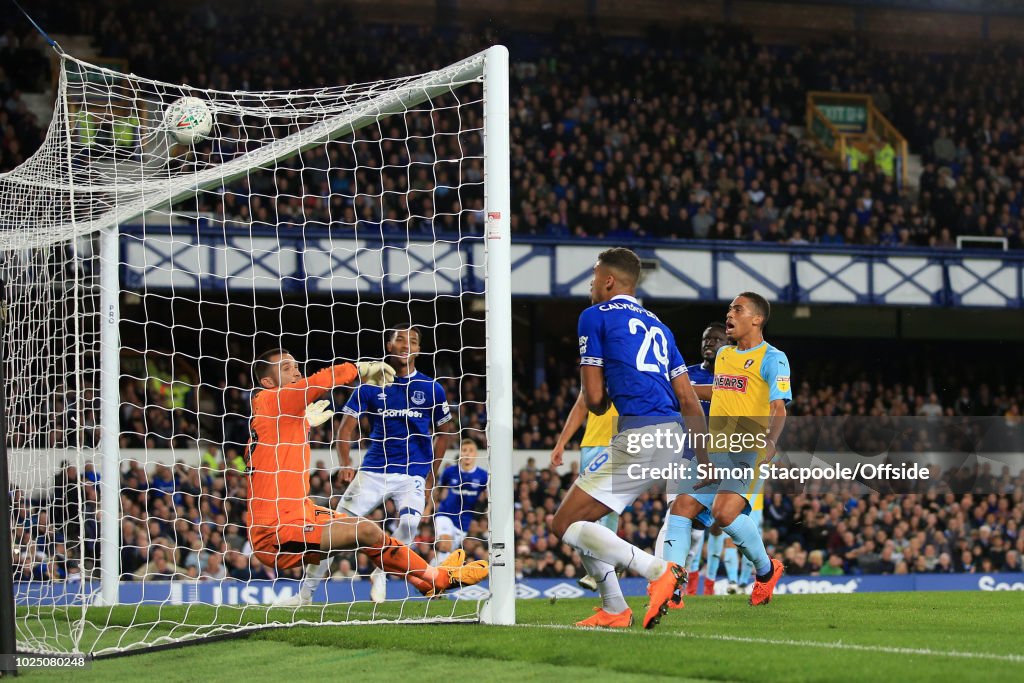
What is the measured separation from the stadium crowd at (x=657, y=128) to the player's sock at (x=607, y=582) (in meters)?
12.9

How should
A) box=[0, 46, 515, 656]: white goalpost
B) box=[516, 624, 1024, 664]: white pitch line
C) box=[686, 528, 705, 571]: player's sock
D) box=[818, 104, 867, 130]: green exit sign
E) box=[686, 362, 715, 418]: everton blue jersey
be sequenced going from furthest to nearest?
box=[818, 104, 867, 130]: green exit sign < box=[686, 528, 705, 571]: player's sock < box=[686, 362, 715, 418]: everton blue jersey < box=[0, 46, 515, 656]: white goalpost < box=[516, 624, 1024, 664]: white pitch line

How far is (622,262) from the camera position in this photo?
7121 millimetres

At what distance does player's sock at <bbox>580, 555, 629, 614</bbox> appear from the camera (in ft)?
22.6

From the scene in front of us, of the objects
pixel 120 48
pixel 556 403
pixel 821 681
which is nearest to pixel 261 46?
pixel 120 48

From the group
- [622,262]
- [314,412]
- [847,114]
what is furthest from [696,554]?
[847,114]

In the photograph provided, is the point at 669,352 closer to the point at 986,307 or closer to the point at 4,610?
the point at 4,610

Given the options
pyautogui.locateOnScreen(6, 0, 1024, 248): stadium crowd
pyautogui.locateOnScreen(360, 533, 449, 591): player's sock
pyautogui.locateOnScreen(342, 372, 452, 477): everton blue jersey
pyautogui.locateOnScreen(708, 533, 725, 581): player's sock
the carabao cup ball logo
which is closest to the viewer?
pyautogui.locateOnScreen(360, 533, 449, 591): player's sock

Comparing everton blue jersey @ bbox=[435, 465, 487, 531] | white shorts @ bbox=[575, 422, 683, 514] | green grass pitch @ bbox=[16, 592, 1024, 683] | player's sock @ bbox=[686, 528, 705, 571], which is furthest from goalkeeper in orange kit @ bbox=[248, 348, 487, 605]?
everton blue jersey @ bbox=[435, 465, 487, 531]

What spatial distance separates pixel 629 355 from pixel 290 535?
2.39m

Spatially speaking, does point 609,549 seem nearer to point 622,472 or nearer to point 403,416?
point 622,472

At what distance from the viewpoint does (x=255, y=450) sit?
313 inches

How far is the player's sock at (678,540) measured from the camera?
865cm

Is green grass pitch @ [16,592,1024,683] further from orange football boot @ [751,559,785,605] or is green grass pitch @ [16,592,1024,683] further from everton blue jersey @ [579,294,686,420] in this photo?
everton blue jersey @ [579,294,686,420]

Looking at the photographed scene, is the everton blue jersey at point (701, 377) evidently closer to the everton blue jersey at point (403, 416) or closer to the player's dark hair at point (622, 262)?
the everton blue jersey at point (403, 416)
